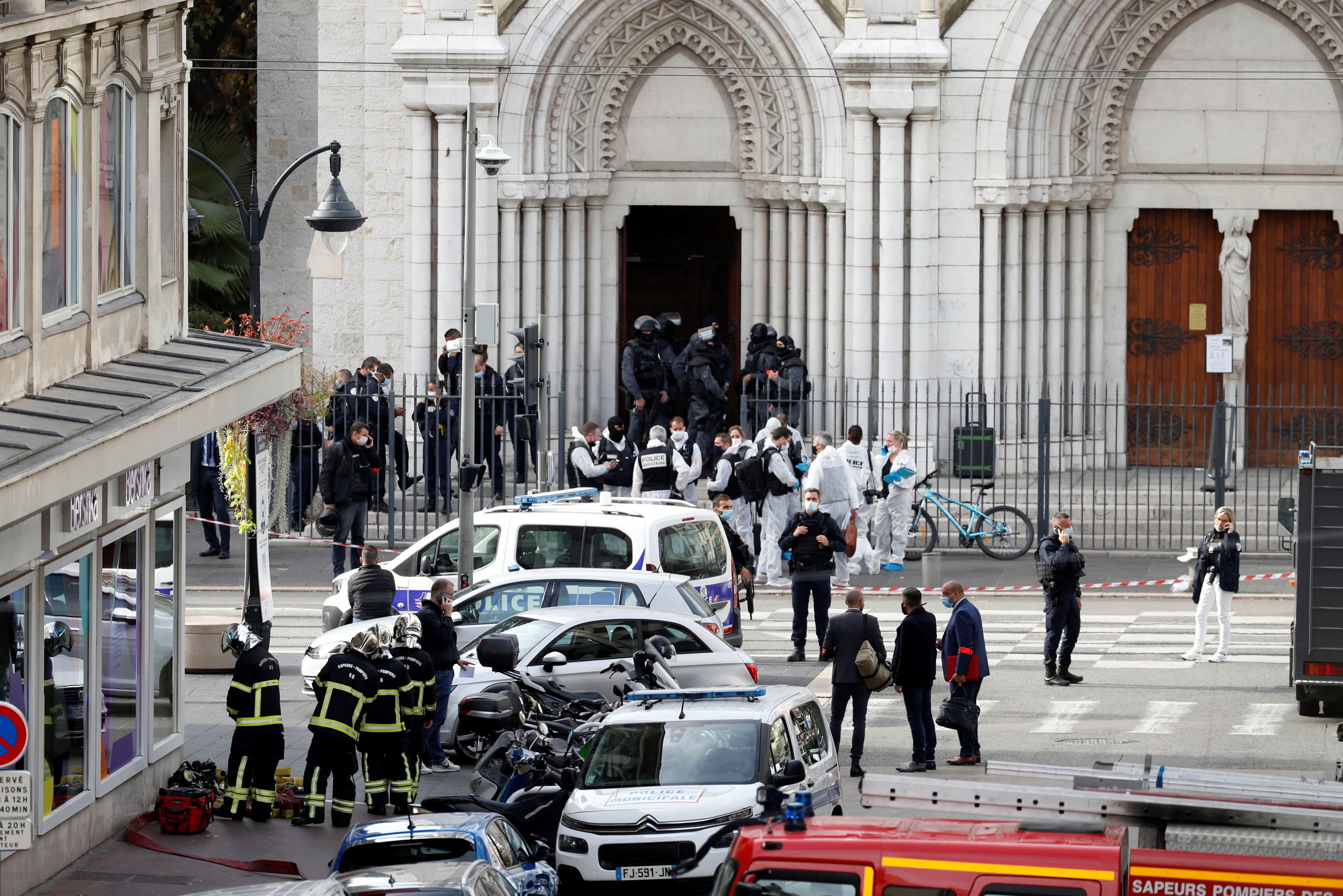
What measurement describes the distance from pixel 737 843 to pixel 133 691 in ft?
23.9

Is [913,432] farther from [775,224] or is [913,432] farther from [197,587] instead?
[197,587]

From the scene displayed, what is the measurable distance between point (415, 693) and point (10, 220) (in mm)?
4174

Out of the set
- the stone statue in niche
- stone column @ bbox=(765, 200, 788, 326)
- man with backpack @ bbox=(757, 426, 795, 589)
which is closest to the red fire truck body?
man with backpack @ bbox=(757, 426, 795, 589)

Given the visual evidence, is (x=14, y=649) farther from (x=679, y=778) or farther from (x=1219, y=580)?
(x=1219, y=580)

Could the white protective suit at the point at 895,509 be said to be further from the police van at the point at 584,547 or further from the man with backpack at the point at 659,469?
the police van at the point at 584,547

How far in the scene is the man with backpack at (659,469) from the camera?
24547mm

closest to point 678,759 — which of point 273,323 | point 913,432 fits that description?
point 273,323

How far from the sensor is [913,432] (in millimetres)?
27156

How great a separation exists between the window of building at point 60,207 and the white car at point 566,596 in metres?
4.94

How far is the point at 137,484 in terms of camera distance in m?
14.7

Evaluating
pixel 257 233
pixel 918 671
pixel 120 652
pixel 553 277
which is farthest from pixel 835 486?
pixel 120 652

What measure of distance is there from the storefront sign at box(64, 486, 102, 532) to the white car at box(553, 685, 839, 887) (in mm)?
3451

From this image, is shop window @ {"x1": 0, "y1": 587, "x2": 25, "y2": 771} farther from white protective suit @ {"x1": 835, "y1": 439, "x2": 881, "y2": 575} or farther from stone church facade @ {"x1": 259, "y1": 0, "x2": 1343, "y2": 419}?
stone church facade @ {"x1": 259, "y1": 0, "x2": 1343, "y2": 419}

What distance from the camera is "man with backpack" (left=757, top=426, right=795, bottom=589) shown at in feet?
78.0
